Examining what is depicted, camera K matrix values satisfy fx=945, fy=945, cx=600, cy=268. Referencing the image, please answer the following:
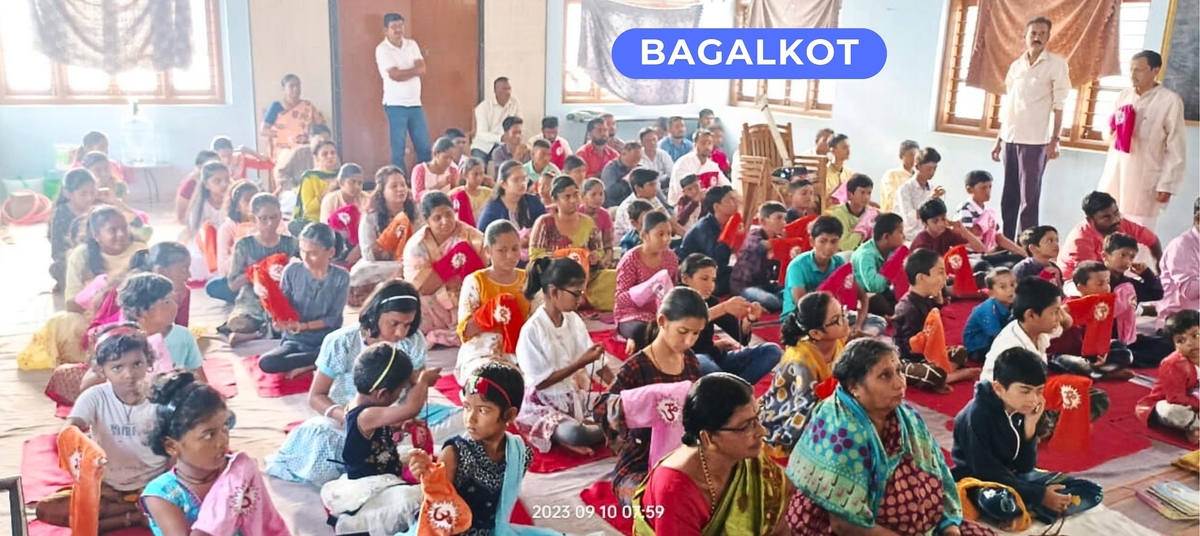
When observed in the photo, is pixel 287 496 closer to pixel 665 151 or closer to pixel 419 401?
pixel 419 401

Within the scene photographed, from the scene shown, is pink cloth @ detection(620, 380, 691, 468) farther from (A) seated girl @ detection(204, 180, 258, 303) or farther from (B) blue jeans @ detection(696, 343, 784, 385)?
(A) seated girl @ detection(204, 180, 258, 303)

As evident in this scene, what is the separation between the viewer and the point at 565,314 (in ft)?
8.00

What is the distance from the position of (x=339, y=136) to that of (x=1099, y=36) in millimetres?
3449

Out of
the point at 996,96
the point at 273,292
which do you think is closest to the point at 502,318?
the point at 273,292

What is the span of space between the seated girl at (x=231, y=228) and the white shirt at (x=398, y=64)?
28.9 inches

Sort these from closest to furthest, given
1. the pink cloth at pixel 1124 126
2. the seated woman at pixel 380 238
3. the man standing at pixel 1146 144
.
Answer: the seated woman at pixel 380 238 < the man standing at pixel 1146 144 < the pink cloth at pixel 1124 126

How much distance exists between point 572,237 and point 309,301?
103 cm

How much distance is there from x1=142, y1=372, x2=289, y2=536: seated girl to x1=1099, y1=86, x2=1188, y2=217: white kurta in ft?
13.0

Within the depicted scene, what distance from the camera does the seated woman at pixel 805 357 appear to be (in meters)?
2.21


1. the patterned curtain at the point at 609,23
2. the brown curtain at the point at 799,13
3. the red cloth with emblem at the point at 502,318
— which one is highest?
the brown curtain at the point at 799,13

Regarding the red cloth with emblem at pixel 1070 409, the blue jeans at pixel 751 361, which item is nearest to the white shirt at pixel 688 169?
the blue jeans at pixel 751 361

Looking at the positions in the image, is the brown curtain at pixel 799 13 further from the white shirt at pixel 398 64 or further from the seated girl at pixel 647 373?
the seated girl at pixel 647 373

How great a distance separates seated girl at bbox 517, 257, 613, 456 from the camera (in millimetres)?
2361

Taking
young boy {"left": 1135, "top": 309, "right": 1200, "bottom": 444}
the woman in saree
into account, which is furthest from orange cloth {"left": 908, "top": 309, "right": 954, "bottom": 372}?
the woman in saree
